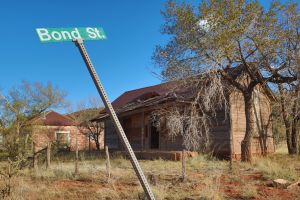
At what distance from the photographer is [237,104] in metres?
19.1

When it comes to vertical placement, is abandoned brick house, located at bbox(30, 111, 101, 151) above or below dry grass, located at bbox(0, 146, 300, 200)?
above

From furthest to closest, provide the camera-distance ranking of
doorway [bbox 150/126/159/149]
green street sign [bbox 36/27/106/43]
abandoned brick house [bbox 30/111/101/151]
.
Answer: abandoned brick house [bbox 30/111/101/151] < doorway [bbox 150/126/159/149] < green street sign [bbox 36/27/106/43]

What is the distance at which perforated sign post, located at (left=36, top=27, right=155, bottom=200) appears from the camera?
3.50m

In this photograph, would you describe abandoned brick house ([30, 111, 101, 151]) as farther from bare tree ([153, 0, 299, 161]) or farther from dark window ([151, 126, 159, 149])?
bare tree ([153, 0, 299, 161])

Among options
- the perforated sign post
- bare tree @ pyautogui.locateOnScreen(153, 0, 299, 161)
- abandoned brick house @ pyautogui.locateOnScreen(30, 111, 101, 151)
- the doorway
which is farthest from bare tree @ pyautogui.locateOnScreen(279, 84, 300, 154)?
abandoned brick house @ pyautogui.locateOnScreen(30, 111, 101, 151)

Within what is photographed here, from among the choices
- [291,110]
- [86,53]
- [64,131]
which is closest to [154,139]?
[291,110]

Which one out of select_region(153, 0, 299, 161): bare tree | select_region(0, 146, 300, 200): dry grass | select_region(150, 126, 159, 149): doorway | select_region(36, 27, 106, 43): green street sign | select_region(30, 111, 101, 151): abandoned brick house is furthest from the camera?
select_region(30, 111, 101, 151): abandoned brick house

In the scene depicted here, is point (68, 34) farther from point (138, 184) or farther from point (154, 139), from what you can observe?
point (154, 139)

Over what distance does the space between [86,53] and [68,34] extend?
0.26 meters

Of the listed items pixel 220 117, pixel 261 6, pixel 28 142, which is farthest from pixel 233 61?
pixel 28 142

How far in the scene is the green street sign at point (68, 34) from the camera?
137 inches

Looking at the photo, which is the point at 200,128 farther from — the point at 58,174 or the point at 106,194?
the point at 106,194

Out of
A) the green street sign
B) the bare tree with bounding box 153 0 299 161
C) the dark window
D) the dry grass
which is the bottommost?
the dry grass

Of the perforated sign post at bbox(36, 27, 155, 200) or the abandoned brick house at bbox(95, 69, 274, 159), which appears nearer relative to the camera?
the perforated sign post at bbox(36, 27, 155, 200)
